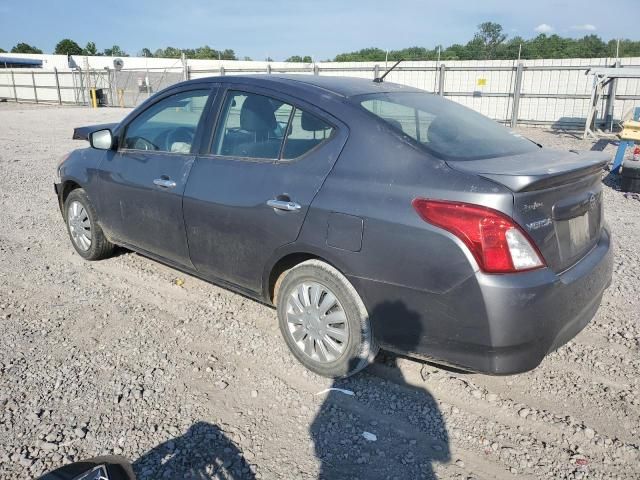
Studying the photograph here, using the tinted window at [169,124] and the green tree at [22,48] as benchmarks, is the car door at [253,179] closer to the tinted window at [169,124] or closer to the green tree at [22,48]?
the tinted window at [169,124]

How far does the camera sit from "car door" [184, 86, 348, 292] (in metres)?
3.11

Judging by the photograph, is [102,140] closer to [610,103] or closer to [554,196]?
[554,196]

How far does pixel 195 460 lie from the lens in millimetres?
2518

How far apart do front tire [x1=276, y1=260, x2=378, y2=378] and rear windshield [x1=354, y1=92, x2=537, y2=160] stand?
909 millimetres

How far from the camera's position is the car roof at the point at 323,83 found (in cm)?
336

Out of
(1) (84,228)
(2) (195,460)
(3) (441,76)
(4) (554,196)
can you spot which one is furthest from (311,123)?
(3) (441,76)

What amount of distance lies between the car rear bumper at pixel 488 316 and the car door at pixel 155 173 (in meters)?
1.68

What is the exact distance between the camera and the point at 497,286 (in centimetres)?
244

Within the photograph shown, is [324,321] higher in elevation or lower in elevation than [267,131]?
lower

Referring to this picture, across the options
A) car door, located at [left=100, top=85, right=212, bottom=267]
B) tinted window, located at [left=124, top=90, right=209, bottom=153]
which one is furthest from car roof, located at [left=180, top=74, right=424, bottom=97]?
car door, located at [left=100, top=85, right=212, bottom=267]

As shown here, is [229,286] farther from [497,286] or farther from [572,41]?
[572,41]

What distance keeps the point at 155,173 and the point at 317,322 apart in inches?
71.5

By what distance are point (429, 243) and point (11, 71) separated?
42.4m

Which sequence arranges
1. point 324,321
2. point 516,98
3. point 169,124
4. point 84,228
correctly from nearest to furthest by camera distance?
point 324,321 < point 169,124 < point 84,228 < point 516,98
